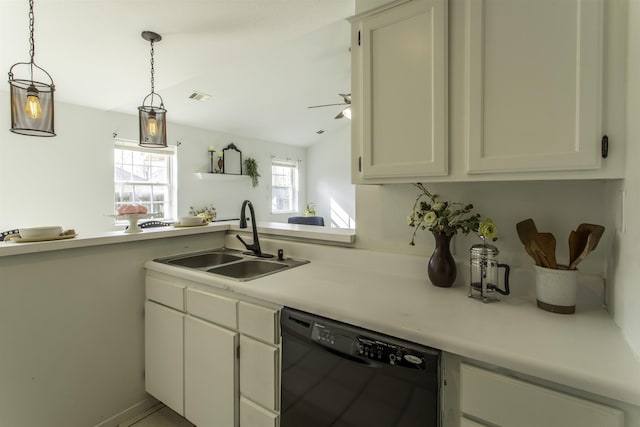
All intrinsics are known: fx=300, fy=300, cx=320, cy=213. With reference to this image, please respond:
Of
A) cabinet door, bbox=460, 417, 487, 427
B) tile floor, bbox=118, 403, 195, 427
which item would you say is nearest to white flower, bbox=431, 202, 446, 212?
cabinet door, bbox=460, 417, 487, 427

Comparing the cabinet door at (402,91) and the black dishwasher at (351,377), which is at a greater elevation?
the cabinet door at (402,91)

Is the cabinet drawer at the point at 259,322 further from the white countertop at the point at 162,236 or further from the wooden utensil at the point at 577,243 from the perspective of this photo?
the wooden utensil at the point at 577,243

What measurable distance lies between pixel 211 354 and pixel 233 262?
1.84 feet

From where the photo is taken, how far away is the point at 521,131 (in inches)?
40.1

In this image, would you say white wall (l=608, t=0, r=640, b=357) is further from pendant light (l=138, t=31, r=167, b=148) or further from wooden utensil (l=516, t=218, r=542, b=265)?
pendant light (l=138, t=31, r=167, b=148)

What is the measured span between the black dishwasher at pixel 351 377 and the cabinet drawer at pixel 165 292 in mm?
723

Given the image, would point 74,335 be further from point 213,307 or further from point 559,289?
point 559,289

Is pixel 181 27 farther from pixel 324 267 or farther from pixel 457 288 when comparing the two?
pixel 457 288

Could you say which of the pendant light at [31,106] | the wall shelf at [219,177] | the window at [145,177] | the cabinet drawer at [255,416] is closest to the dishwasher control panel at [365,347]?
the cabinet drawer at [255,416]

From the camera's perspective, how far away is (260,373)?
1.29 m

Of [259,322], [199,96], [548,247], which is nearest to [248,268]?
[259,322]

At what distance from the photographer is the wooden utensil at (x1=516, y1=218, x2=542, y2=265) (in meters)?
1.14

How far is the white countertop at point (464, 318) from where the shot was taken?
0.73 metres

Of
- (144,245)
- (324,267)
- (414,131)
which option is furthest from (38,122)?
(414,131)
